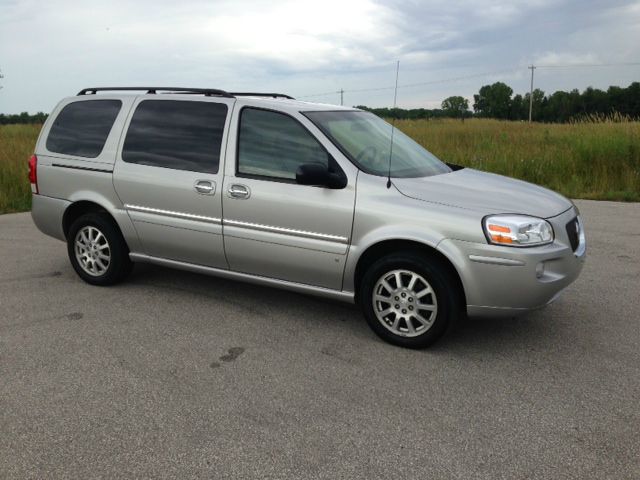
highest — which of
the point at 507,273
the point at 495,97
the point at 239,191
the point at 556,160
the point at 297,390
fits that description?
the point at 495,97

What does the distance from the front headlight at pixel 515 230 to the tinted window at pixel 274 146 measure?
1.24 m

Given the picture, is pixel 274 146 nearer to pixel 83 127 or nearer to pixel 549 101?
pixel 83 127

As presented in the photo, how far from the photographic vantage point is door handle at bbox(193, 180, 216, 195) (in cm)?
466

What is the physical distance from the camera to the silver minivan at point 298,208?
153 inches

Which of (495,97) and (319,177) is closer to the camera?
(319,177)

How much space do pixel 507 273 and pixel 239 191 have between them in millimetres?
2052

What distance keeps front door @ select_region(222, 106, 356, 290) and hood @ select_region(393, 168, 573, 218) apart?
492 millimetres

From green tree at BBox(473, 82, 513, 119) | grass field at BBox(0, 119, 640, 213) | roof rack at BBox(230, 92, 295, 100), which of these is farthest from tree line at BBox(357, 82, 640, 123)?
roof rack at BBox(230, 92, 295, 100)

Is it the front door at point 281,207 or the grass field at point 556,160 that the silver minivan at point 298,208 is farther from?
the grass field at point 556,160

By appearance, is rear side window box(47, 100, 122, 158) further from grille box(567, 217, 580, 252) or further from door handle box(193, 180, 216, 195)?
grille box(567, 217, 580, 252)

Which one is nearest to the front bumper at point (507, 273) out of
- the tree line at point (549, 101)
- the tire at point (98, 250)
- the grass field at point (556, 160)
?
the tire at point (98, 250)

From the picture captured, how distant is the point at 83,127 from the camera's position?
550 centimetres

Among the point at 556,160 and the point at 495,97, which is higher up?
the point at 495,97

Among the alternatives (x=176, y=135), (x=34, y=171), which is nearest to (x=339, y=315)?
(x=176, y=135)
